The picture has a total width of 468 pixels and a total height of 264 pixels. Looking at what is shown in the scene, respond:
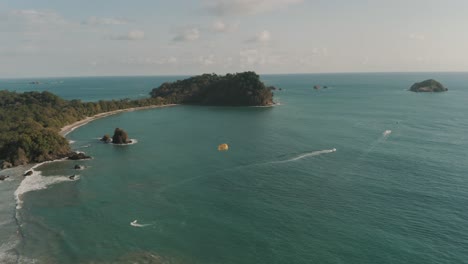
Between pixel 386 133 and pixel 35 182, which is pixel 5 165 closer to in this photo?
pixel 35 182

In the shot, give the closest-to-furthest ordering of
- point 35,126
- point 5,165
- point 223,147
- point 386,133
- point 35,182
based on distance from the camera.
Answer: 1. point 35,182
2. point 5,165
3. point 223,147
4. point 35,126
5. point 386,133

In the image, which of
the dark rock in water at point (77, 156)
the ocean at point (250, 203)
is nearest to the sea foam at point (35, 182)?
the ocean at point (250, 203)

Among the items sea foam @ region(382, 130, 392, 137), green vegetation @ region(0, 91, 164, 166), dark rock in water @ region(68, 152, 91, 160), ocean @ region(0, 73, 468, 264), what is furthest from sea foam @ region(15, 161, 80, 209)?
sea foam @ region(382, 130, 392, 137)

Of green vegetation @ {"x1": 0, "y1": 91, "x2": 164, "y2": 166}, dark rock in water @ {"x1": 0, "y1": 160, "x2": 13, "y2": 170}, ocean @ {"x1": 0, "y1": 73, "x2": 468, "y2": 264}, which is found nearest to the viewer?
ocean @ {"x1": 0, "y1": 73, "x2": 468, "y2": 264}

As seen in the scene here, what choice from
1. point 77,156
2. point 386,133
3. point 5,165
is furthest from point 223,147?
point 386,133

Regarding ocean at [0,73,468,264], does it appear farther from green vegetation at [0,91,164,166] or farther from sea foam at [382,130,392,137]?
green vegetation at [0,91,164,166]

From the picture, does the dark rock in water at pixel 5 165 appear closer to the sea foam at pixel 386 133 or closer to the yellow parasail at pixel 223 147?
the yellow parasail at pixel 223 147
